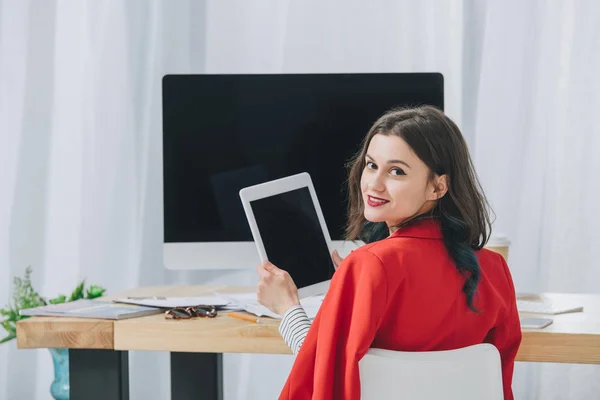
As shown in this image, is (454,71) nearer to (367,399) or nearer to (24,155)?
(24,155)

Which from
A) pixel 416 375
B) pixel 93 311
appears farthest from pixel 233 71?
pixel 416 375

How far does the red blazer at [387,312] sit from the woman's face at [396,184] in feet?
0.12

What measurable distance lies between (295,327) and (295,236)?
0.87 ft

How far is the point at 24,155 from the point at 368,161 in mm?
1920

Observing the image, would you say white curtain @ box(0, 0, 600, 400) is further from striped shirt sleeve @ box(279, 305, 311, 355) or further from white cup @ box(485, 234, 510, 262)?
striped shirt sleeve @ box(279, 305, 311, 355)

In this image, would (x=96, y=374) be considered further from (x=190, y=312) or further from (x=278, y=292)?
(x=278, y=292)

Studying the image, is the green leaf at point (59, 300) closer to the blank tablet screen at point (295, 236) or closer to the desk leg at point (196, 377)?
the desk leg at point (196, 377)

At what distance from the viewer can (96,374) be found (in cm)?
157

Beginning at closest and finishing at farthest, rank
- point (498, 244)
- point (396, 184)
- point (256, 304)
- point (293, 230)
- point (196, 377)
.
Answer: point (396, 184) < point (293, 230) < point (256, 304) < point (498, 244) < point (196, 377)

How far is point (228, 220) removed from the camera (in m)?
1.76

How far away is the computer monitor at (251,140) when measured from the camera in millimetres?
1756

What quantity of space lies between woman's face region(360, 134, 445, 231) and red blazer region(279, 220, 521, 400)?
1.5 inches

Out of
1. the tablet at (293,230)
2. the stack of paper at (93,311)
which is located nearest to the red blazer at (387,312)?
the tablet at (293,230)

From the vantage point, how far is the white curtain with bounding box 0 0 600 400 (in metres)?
2.53
